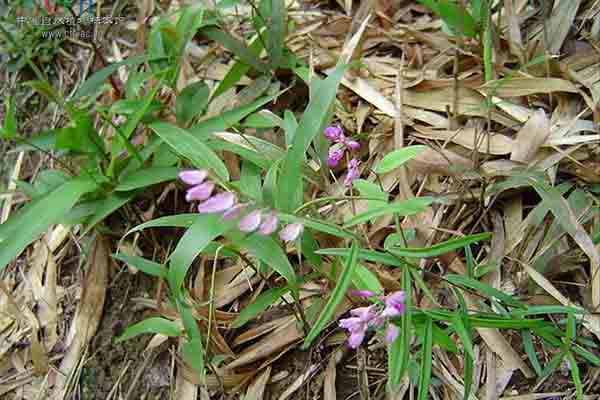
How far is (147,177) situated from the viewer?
174 cm

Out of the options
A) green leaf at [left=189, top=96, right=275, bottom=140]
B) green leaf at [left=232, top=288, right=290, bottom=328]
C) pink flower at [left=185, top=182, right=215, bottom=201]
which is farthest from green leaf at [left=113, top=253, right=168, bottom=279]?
pink flower at [left=185, top=182, right=215, bottom=201]

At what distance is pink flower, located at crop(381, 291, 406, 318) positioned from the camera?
1.13 metres

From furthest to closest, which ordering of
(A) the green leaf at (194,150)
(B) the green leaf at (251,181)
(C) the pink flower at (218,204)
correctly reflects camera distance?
1. (B) the green leaf at (251,181)
2. (A) the green leaf at (194,150)
3. (C) the pink flower at (218,204)

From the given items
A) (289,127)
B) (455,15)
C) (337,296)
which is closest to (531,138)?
(455,15)

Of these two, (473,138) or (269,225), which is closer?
(269,225)

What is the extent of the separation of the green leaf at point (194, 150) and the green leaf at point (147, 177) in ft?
0.46

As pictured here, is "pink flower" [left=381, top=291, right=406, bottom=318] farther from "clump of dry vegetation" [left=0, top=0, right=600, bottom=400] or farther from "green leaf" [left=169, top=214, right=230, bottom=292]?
"green leaf" [left=169, top=214, right=230, bottom=292]

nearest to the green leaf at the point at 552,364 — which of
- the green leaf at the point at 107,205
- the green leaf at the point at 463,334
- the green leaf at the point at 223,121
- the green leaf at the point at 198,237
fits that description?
the green leaf at the point at 463,334

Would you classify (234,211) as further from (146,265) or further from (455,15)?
(455,15)

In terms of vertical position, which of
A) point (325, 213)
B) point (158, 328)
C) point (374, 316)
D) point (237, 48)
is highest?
point (237, 48)

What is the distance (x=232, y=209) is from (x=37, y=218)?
0.76 meters

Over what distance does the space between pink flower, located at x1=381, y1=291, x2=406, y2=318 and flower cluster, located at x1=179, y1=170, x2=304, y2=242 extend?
0.20 meters

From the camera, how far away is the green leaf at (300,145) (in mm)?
1320

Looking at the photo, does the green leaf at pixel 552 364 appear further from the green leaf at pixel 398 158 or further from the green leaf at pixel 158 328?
the green leaf at pixel 158 328
